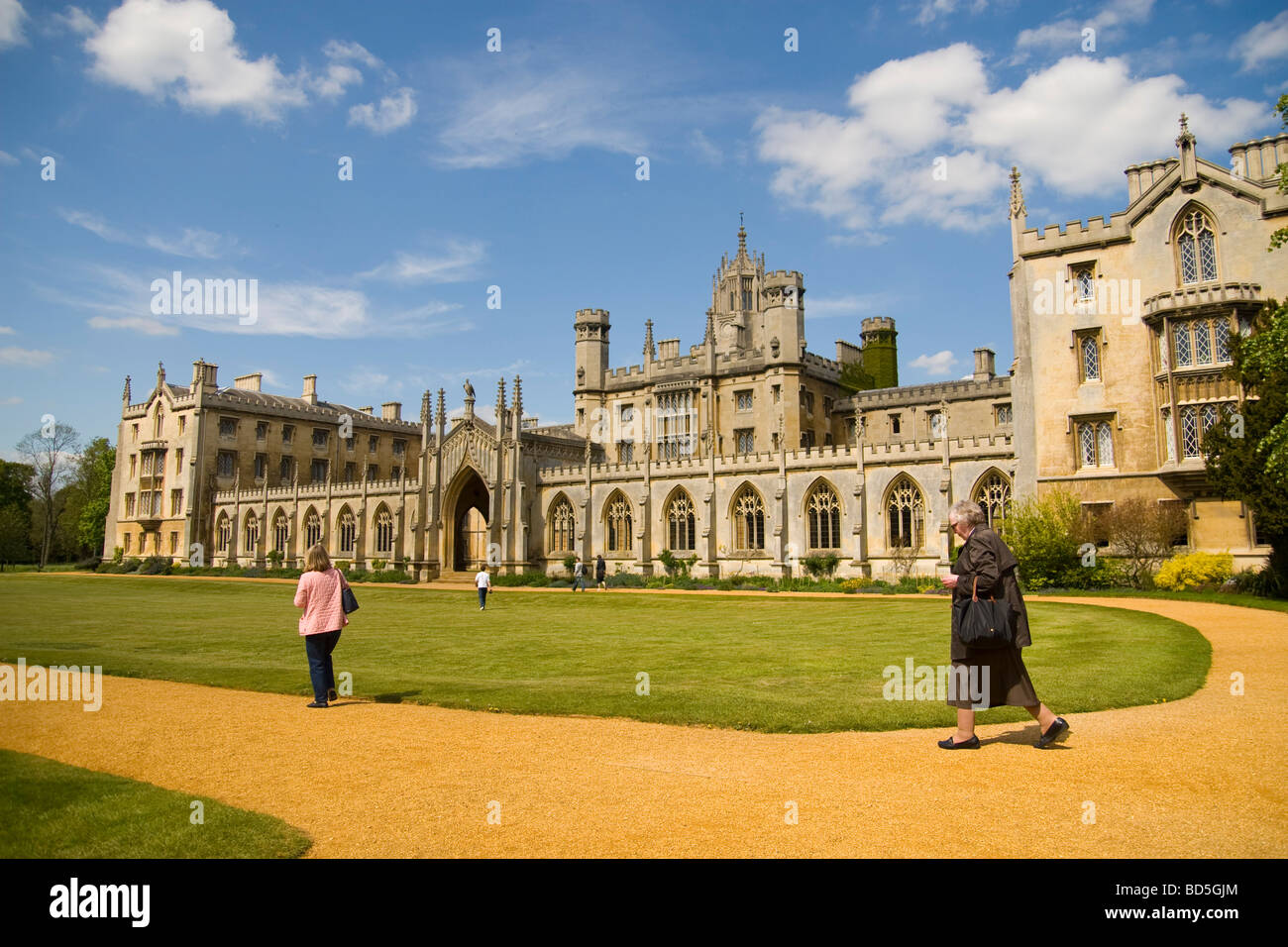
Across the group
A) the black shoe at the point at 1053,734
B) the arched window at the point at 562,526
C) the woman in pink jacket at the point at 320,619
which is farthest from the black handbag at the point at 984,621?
the arched window at the point at 562,526

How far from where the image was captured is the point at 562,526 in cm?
4447

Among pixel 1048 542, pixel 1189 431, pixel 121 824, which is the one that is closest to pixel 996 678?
pixel 121 824

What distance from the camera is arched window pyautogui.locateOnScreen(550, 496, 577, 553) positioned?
44144mm

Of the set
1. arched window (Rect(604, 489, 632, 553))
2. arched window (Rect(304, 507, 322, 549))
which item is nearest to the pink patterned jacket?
arched window (Rect(604, 489, 632, 553))

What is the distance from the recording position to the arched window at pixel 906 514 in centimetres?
3391

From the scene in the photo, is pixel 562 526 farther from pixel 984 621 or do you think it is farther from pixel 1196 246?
pixel 984 621

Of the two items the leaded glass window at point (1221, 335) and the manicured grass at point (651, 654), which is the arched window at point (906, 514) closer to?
the manicured grass at point (651, 654)

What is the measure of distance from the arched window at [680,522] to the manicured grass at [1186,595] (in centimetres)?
1683

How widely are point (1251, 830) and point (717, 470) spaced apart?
113 feet

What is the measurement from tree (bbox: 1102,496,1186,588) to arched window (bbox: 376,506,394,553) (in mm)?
39030

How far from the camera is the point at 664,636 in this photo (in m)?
17.3
